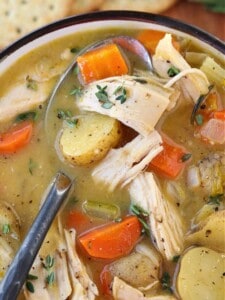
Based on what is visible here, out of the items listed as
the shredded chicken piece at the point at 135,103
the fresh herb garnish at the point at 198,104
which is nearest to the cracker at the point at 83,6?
the shredded chicken piece at the point at 135,103

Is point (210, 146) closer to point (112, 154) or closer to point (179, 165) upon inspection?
point (179, 165)

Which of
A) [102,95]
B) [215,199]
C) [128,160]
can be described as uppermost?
[102,95]

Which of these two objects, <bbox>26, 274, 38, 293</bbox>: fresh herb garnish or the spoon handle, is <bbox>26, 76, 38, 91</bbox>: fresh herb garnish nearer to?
the spoon handle

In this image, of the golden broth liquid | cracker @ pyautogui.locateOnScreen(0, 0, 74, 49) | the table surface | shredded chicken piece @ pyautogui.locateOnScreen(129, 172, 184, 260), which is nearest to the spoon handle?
the golden broth liquid

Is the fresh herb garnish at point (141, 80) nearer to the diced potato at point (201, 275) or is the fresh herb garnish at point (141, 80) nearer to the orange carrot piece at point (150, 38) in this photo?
the orange carrot piece at point (150, 38)

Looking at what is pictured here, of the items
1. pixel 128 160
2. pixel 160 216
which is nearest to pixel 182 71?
pixel 128 160

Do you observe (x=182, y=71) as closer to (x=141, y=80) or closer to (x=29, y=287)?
(x=141, y=80)

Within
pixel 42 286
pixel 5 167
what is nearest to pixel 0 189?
A: pixel 5 167
